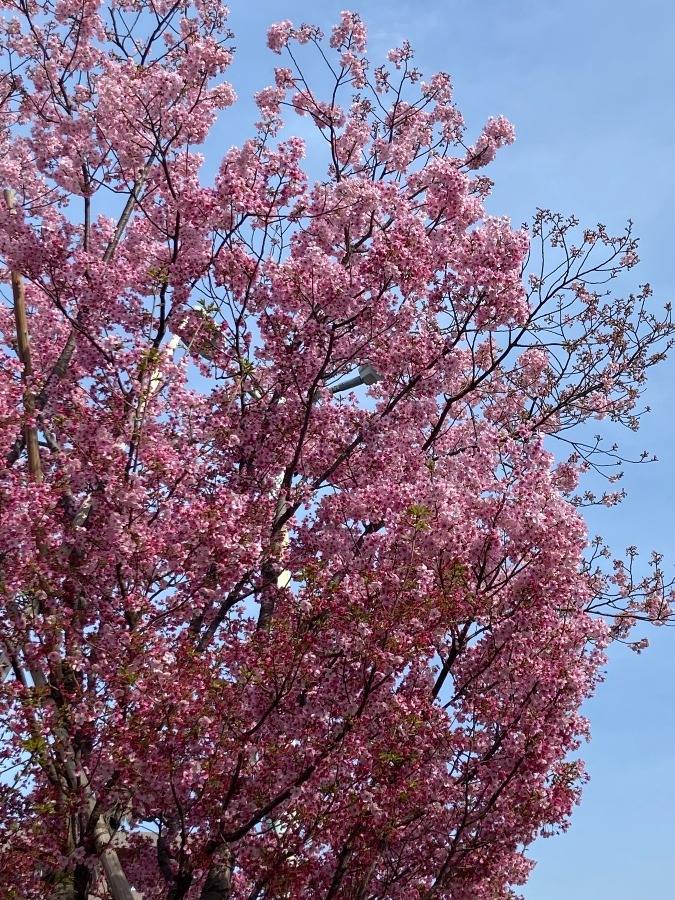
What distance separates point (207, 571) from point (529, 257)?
5615mm

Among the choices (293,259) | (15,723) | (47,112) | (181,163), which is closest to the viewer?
(15,723)

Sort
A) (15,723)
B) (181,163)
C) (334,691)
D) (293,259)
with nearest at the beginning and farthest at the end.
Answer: (15,723)
(334,691)
(293,259)
(181,163)

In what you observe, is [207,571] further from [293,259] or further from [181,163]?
[181,163]

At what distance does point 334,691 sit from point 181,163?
21.7 feet

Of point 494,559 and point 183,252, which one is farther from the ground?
Answer: point 183,252

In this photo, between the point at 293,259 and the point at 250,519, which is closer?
the point at 250,519

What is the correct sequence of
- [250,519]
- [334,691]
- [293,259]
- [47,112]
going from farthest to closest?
1. [47,112]
2. [293,259]
3. [250,519]
4. [334,691]

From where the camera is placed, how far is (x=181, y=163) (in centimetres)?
1149

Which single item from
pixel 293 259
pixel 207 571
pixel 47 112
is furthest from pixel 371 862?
pixel 47 112

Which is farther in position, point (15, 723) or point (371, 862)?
point (371, 862)

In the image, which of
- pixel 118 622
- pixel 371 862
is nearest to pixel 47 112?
pixel 118 622

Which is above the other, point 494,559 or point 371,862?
point 494,559

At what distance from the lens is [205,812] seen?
26.6ft

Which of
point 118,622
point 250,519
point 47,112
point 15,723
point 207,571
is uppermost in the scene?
point 47,112
